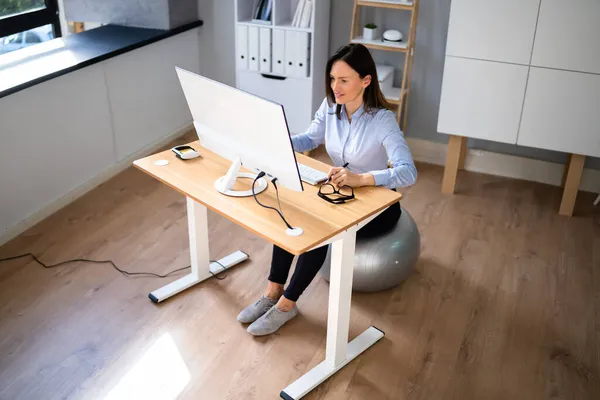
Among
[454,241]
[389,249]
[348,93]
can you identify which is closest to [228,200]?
[348,93]

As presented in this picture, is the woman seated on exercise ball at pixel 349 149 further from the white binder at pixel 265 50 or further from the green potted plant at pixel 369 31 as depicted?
the white binder at pixel 265 50

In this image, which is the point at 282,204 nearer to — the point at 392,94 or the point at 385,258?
the point at 385,258

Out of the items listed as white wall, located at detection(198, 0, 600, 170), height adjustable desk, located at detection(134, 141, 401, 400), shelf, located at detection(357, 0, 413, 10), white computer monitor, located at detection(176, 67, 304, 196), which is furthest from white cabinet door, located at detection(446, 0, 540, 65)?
white computer monitor, located at detection(176, 67, 304, 196)

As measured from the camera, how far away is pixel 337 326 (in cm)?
230

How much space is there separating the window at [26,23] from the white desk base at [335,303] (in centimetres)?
193

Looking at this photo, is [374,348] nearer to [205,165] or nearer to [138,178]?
[205,165]

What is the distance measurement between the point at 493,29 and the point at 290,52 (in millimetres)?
1282

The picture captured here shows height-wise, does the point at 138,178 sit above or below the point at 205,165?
below

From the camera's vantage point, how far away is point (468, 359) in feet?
8.08

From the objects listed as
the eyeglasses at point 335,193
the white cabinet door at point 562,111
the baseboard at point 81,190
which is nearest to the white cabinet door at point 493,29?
the white cabinet door at point 562,111

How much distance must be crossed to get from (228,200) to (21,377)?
1020mm

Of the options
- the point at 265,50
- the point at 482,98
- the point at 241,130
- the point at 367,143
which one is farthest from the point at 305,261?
the point at 265,50

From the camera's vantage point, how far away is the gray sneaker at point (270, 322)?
255 cm

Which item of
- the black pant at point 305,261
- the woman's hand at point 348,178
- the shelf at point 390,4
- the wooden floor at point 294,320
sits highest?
the shelf at point 390,4
